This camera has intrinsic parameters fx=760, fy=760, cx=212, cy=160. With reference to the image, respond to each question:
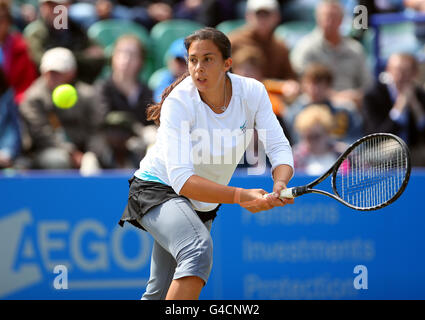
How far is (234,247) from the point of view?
5.87m

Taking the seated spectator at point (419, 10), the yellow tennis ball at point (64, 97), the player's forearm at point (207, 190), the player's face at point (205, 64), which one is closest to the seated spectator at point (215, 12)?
the yellow tennis ball at point (64, 97)

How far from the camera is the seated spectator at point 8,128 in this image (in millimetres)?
6730

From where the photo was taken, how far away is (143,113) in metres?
6.77

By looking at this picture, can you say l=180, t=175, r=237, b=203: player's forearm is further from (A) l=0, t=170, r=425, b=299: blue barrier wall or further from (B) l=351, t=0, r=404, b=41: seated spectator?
(B) l=351, t=0, r=404, b=41: seated spectator

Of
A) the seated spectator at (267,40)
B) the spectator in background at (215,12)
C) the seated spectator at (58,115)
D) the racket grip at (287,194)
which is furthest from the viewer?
the spectator in background at (215,12)

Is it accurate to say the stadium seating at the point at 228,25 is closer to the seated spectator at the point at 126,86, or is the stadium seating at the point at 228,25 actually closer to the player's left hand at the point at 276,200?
the seated spectator at the point at 126,86

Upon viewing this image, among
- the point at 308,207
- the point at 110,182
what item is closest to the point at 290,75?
the point at 308,207

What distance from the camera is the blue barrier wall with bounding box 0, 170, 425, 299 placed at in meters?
5.84

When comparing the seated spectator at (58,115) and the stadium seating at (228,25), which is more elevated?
the stadium seating at (228,25)

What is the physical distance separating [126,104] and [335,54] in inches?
82.2

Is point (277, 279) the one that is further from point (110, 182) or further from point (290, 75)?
point (290, 75)

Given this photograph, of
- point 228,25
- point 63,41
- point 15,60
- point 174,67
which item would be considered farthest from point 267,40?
point 15,60
